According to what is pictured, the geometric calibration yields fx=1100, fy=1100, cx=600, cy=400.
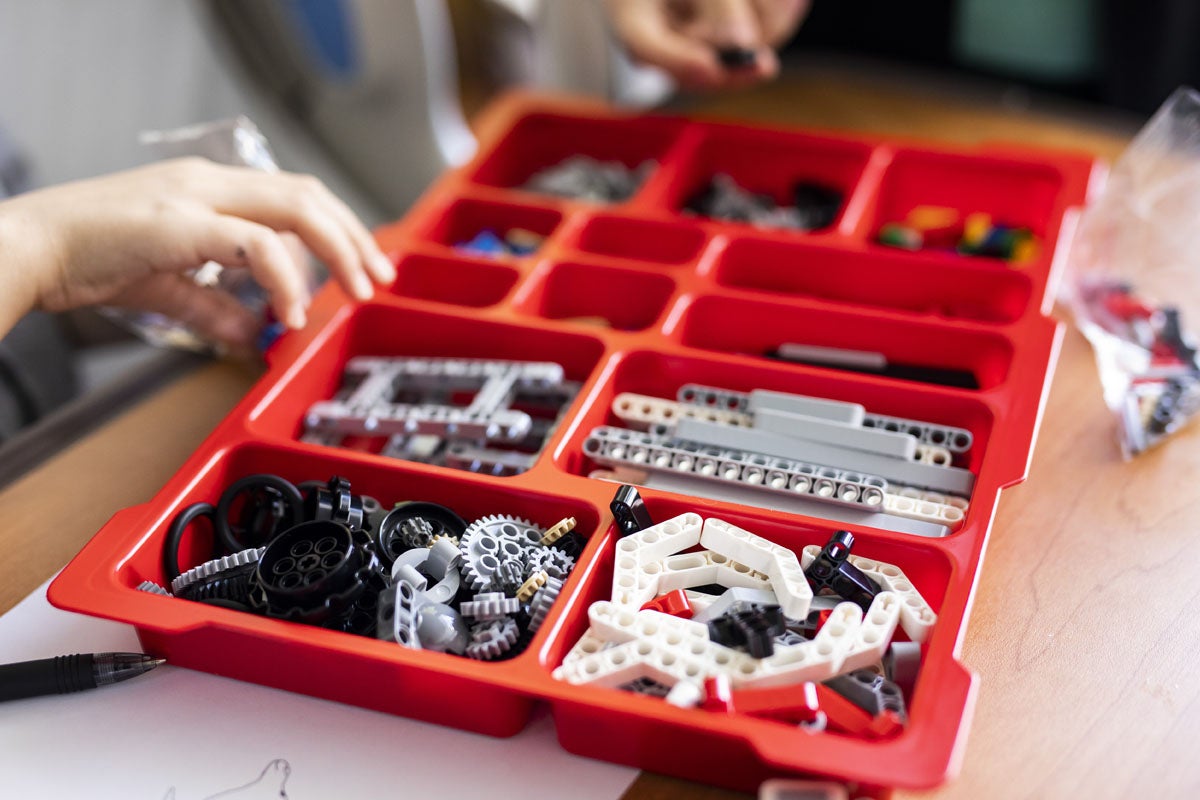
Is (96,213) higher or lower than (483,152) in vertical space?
higher

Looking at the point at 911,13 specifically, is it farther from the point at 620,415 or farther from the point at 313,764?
the point at 313,764

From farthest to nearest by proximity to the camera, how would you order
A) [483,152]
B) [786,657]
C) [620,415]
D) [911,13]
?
[911,13] → [483,152] → [620,415] → [786,657]

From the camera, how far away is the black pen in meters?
0.81

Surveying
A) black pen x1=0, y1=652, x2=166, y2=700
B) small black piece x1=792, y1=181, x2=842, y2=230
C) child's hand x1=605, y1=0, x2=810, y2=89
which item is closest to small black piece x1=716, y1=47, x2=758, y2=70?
child's hand x1=605, y1=0, x2=810, y2=89

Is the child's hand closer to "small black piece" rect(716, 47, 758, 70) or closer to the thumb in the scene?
"small black piece" rect(716, 47, 758, 70)

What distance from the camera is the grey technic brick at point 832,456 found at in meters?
0.94

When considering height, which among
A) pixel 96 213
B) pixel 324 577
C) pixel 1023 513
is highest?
pixel 96 213

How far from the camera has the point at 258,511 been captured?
93cm

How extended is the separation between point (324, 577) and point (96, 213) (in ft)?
1.45

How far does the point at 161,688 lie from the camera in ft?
2.71

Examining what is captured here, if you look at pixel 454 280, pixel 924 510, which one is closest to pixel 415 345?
pixel 454 280

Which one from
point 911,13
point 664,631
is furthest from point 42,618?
point 911,13

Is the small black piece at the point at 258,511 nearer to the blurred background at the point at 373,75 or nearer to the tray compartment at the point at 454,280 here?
the tray compartment at the point at 454,280

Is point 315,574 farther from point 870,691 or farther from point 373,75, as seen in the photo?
point 373,75
